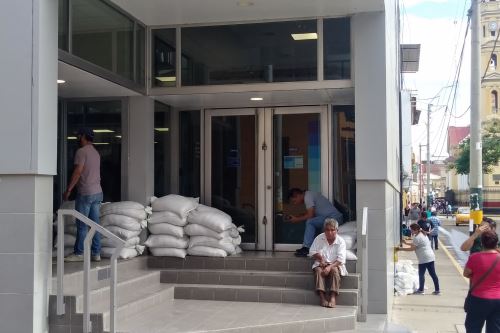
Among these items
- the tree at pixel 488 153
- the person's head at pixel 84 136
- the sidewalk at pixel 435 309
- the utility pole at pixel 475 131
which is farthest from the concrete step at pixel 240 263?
the tree at pixel 488 153

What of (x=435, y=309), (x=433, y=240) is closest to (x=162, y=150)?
(x=435, y=309)

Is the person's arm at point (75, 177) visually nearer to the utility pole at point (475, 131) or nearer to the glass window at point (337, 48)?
the glass window at point (337, 48)

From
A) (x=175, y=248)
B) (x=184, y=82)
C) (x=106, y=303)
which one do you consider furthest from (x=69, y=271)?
(x=184, y=82)

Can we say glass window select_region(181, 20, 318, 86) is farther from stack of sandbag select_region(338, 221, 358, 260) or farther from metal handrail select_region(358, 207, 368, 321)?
metal handrail select_region(358, 207, 368, 321)

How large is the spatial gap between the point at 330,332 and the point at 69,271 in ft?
10.2

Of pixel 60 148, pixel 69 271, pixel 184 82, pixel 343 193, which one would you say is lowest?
pixel 69 271

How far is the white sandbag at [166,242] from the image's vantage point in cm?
884

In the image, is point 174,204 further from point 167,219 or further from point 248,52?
point 248,52

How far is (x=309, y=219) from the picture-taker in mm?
9180

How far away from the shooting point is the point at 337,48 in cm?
884

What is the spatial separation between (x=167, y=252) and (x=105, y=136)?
2135mm

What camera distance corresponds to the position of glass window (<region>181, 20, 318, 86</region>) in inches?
356

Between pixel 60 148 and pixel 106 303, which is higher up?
pixel 60 148

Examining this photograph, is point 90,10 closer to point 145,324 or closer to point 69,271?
point 69,271
